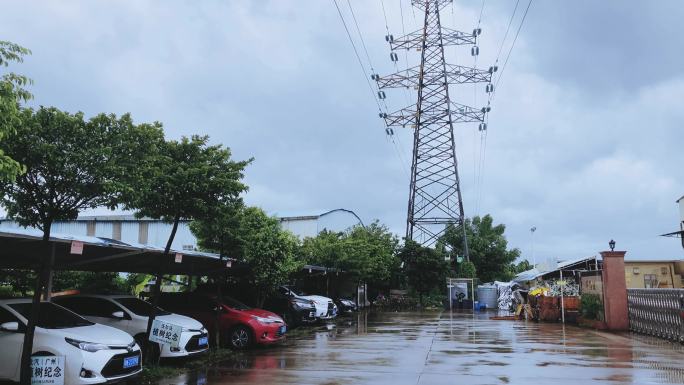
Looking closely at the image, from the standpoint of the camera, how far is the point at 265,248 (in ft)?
51.4

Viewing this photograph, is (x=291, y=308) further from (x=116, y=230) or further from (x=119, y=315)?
(x=116, y=230)

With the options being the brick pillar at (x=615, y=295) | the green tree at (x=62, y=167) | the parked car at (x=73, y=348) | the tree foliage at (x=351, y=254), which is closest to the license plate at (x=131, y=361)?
the parked car at (x=73, y=348)

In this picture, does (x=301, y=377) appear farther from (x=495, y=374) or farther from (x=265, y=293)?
(x=265, y=293)

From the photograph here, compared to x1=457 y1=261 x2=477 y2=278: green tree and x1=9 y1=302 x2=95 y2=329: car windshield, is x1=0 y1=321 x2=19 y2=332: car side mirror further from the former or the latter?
x1=457 y1=261 x2=477 y2=278: green tree

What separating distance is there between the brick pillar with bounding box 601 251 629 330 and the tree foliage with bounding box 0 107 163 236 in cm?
1631

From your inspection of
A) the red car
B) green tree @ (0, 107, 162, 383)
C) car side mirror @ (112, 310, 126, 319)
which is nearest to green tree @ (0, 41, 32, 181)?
green tree @ (0, 107, 162, 383)

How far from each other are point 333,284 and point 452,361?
2223cm

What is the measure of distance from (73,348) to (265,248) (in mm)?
8111

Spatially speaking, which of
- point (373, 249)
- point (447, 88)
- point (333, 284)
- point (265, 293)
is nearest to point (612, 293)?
point (265, 293)

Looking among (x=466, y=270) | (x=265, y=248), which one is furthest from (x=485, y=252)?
(x=265, y=248)

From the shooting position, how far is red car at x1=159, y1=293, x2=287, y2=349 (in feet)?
44.8

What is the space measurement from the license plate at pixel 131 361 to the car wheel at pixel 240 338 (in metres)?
5.12

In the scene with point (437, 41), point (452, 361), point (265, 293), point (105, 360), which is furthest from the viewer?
point (437, 41)

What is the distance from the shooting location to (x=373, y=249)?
32188 millimetres
